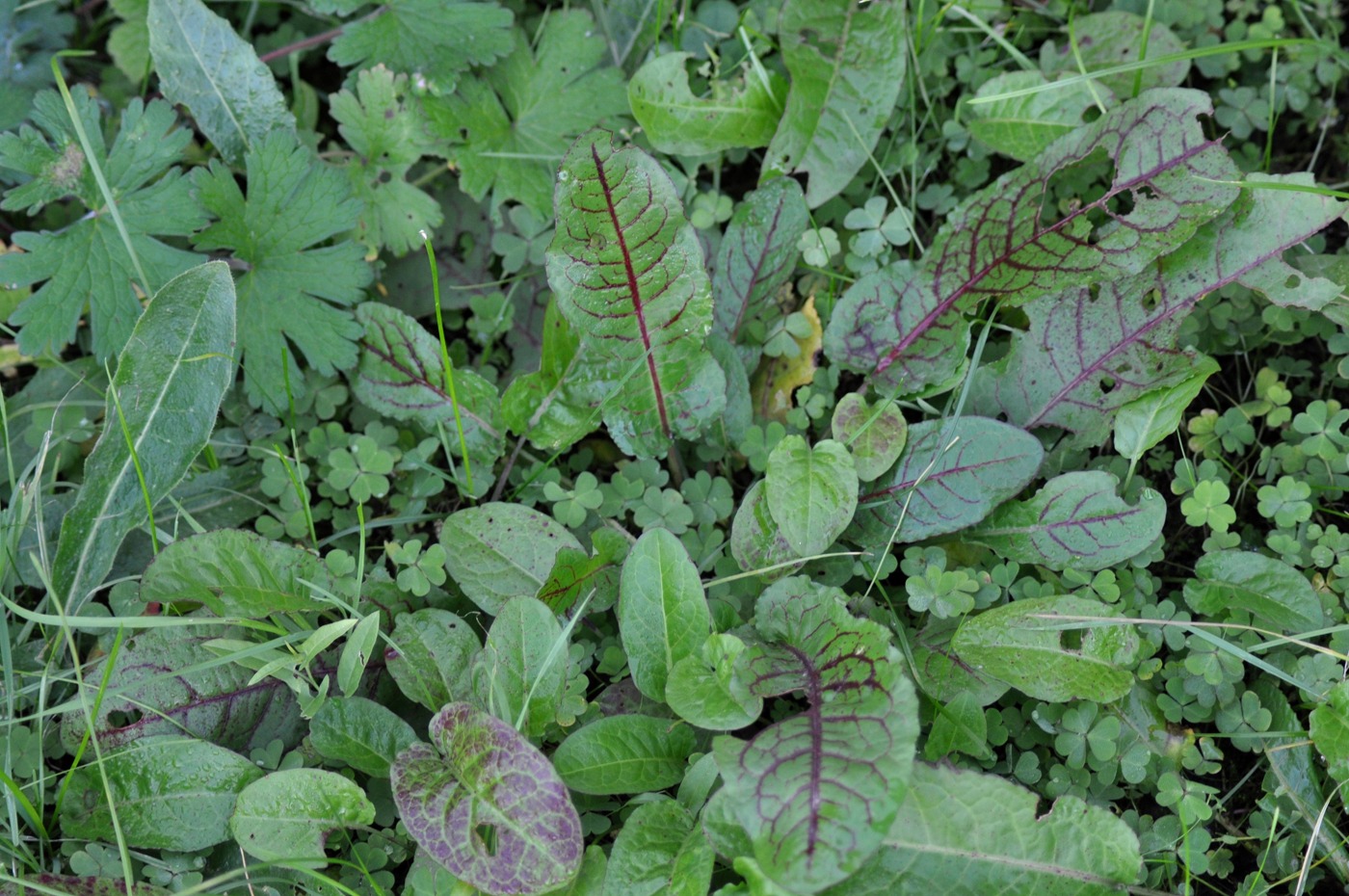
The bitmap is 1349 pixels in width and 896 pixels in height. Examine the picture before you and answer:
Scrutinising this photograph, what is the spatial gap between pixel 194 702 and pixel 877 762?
1441 millimetres

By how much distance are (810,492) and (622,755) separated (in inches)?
26.2

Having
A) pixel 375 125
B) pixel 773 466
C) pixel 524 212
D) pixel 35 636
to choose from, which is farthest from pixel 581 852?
pixel 375 125

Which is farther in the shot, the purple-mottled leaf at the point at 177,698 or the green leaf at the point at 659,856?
the purple-mottled leaf at the point at 177,698

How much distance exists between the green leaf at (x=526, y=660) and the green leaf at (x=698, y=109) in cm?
131

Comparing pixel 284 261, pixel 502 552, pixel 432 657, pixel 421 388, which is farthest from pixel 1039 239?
pixel 284 261

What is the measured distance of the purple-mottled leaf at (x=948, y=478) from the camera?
2090mm

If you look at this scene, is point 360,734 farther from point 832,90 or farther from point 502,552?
point 832,90

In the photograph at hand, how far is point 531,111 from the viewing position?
2.62 m

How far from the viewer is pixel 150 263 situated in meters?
2.38

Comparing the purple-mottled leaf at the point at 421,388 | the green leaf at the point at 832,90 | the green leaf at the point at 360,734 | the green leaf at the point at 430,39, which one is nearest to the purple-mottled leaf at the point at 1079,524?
the green leaf at the point at 832,90

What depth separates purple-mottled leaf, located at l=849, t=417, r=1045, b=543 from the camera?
2.09 meters

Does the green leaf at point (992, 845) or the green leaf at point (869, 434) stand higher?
the green leaf at point (869, 434)

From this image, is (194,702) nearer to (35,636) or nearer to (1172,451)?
(35,636)

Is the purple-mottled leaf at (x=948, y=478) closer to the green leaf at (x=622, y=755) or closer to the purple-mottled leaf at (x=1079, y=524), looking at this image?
the purple-mottled leaf at (x=1079, y=524)
